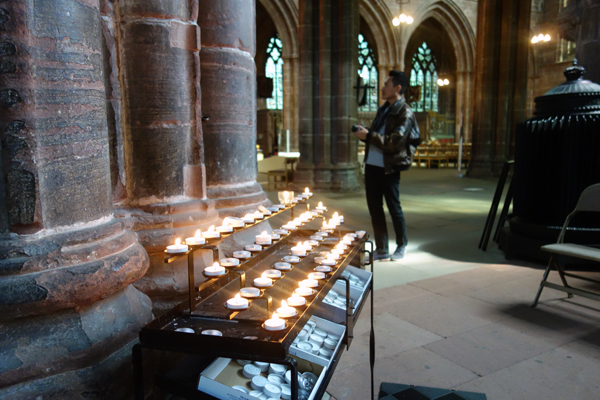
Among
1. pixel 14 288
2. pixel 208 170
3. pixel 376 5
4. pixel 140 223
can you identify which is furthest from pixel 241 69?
pixel 376 5

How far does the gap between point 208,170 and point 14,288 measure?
6.02 ft

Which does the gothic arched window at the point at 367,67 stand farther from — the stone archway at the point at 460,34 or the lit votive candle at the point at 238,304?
the lit votive candle at the point at 238,304

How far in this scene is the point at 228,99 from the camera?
10.2 ft

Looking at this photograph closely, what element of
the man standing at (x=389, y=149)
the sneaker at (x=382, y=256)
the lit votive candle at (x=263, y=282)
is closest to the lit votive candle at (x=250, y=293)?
the lit votive candle at (x=263, y=282)

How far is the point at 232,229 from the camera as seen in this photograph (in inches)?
77.7

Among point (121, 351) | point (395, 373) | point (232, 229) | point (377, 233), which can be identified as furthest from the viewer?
point (377, 233)

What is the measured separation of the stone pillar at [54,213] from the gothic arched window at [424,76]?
89.3 ft

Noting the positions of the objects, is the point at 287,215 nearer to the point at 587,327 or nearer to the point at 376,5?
the point at 587,327

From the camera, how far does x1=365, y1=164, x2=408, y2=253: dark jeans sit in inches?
172

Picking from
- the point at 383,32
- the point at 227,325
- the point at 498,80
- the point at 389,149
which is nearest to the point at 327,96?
the point at 498,80

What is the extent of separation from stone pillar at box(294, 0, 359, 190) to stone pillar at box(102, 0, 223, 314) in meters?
7.74

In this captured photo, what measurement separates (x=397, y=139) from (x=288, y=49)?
1515 cm

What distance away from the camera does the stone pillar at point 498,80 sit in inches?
507

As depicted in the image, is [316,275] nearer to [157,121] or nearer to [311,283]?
[311,283]
